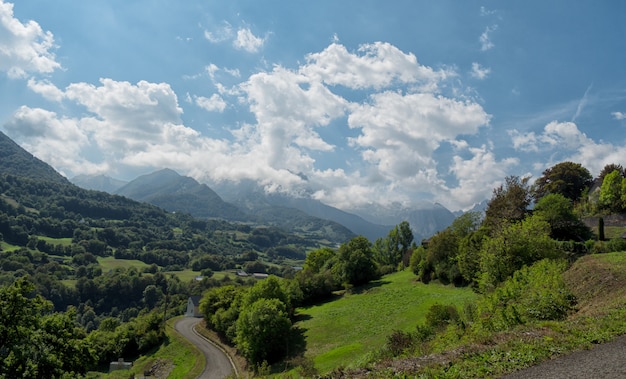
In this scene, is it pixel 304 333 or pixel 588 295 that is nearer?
pixel 588 295

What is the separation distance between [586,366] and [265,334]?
38.4m

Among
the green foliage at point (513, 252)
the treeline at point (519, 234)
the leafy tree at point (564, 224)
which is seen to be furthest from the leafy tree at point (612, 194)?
the green foliage at point (513, 252)

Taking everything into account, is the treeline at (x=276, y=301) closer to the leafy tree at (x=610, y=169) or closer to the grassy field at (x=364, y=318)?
the grassy field at (x=364, y=318)

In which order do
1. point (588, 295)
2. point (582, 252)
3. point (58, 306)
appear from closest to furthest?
point (588, 295)
point (582, 252)
point (58, 306)

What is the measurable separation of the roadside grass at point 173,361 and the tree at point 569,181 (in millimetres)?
72475

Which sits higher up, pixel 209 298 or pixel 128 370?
pixel 209 298

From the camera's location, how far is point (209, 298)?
239 feet

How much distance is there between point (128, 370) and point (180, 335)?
39.0ft

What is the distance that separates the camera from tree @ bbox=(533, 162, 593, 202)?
7794 centimetres

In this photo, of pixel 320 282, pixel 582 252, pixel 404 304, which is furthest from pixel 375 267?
pixel 582 252

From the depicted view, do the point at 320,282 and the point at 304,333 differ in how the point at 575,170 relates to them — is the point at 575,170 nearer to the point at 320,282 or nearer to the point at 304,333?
the point at 320,282

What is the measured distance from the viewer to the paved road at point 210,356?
1946 inches

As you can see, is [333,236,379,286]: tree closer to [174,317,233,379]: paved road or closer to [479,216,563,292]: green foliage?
[174,317,233,379]: paved road

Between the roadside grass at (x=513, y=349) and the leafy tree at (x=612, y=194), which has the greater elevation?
the leafy tree at (x=612, y=194)
